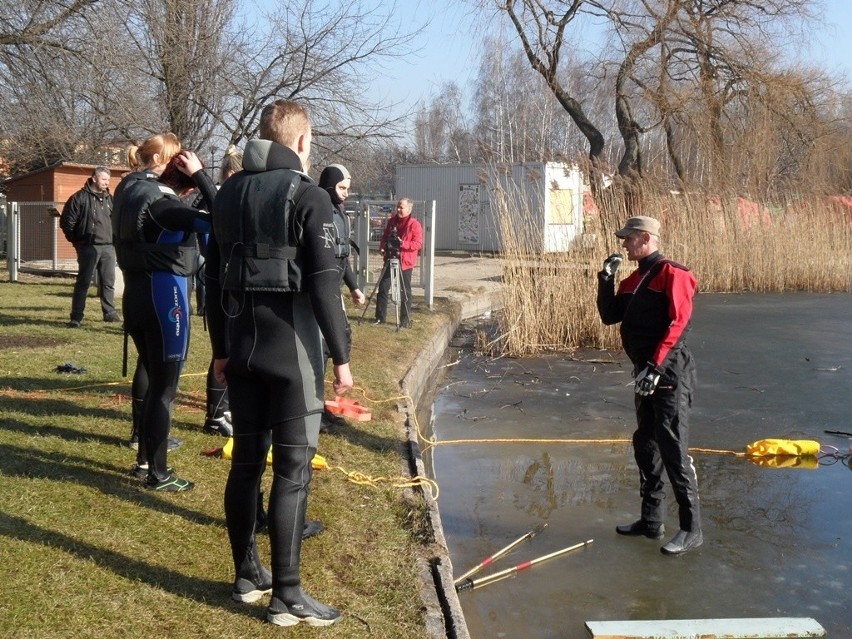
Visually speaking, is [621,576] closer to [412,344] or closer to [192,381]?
[192,381]

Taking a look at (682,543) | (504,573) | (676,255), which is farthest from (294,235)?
(676,255)

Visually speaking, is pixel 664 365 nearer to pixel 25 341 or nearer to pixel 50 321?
pixel 25 341

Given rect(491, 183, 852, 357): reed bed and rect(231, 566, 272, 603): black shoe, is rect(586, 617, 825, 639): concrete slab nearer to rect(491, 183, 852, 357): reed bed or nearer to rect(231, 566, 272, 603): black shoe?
rect(231, 566, 272, 603): black shoe

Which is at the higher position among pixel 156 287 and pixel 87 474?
pixel 156 287

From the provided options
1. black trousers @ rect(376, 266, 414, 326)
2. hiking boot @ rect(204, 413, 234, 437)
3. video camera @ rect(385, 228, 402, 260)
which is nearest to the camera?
hiking boot @ rect(204, 413, 234, 437)

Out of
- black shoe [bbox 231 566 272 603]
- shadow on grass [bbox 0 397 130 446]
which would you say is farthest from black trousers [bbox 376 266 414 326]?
black shoe [bbox 231 566 272 603]

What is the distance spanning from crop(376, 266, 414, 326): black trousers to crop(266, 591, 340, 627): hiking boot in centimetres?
894

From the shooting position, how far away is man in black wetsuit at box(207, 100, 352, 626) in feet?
11.4

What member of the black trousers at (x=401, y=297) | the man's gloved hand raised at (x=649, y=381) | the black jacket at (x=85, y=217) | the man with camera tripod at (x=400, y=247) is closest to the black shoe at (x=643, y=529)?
the man's gloved hand raised at (x=649, y=381)

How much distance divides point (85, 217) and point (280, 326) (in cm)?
894

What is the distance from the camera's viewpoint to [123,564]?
4.06 m

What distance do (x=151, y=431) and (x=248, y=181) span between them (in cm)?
191

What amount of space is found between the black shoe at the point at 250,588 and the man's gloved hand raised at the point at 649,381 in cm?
238

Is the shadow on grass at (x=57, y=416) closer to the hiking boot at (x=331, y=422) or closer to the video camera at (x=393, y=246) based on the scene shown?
the hiking boot at (x=331, y=422)
